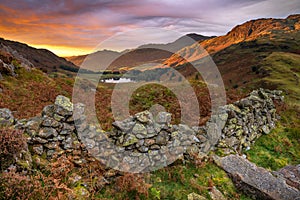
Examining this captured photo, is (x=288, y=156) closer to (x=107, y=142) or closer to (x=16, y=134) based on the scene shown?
(x=107, y=142)

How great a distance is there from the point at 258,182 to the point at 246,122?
4934 mm

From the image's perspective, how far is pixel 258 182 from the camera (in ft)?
24.5

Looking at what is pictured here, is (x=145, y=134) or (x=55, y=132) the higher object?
(x=55, y=132)

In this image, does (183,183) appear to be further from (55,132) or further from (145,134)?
(55,132)

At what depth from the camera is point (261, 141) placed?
41.6ft

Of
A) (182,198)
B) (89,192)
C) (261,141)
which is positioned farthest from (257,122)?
(89,192)

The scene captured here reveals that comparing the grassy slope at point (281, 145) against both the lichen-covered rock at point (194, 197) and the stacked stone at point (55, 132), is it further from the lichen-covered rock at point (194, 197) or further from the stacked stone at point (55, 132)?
the stacked stone at point (55, 132)

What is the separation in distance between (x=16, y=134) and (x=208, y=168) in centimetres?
688

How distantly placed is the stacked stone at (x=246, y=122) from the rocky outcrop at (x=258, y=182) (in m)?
1.37

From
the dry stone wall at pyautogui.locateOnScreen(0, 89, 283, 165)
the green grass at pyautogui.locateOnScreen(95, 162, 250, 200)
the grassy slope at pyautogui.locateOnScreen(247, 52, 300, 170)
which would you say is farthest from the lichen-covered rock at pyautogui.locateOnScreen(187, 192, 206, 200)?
the grassy slope at pyautogui.locateOnScreen(247, 52, 300, 170)

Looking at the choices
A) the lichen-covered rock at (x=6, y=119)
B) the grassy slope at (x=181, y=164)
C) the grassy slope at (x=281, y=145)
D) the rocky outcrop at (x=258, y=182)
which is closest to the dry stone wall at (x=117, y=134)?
the lichen-covered rock at (x=6, y=119)

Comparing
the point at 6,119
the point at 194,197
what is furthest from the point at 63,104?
the point at 194,197

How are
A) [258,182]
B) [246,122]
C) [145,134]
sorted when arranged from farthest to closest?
[246,122] < [258,182] < [145,134]

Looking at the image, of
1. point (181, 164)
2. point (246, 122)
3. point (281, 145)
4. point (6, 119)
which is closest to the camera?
point (6, 119)
